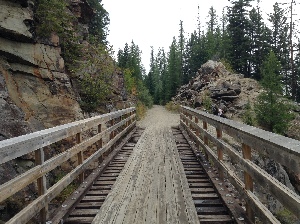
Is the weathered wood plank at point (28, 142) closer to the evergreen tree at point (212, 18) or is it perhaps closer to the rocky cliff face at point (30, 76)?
the rocky cliff face at point (30, 76)

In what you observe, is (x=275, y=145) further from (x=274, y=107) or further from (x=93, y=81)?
(x=274, y=107)

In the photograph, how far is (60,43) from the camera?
43.1 ft

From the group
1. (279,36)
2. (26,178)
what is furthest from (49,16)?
(279,36)

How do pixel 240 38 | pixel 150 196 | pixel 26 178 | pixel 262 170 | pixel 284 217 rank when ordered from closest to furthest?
pixel 26 178 < pixel 262 170 < pixel 150 196 < pixel 284 217 < pixel 240 38

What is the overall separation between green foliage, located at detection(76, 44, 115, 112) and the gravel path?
6.32m

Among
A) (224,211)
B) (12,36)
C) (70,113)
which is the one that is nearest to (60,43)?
(12,36)

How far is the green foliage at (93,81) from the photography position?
517 inches

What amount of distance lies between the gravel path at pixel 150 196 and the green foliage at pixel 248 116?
15.0m

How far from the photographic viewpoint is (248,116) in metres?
21.8

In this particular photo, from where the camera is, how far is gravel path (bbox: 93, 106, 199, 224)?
391 centimetres

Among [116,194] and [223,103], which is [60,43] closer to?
[116,194]

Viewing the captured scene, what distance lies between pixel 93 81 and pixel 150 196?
960cm

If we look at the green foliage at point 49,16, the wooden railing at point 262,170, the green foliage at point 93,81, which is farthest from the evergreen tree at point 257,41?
the wooden railing at point 262,170

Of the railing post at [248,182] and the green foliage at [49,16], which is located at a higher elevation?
the green foliage at [49,16]
